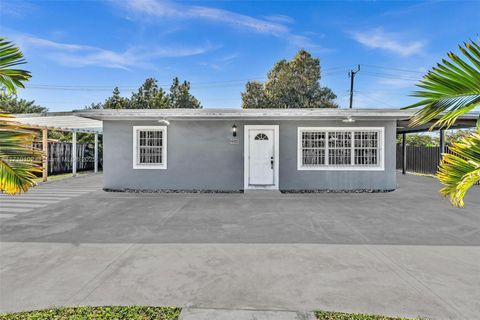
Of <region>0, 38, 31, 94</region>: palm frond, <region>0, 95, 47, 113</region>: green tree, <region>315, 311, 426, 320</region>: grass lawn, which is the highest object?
<region>0, 95, 47, 113</region>: green tree

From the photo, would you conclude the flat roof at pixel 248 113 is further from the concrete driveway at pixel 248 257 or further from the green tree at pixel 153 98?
the green tree at pixel 153 98

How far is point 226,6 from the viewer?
12836mm

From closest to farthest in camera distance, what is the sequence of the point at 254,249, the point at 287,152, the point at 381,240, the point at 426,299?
the point at 426,299 < the point at 254,249 < the point at 381,240 < the point at 287,152

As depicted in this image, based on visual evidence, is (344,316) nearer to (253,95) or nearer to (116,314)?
(116,314)

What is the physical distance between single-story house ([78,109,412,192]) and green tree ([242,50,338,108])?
17.4 metres

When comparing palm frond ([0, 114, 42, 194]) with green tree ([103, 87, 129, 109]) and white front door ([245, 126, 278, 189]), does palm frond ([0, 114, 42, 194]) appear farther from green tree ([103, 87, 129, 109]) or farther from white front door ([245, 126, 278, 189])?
green tree ([103, 87, 129, 109])

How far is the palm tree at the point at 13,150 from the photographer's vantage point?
89.0 inches

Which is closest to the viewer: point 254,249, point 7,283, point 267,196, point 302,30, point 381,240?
point 7,283

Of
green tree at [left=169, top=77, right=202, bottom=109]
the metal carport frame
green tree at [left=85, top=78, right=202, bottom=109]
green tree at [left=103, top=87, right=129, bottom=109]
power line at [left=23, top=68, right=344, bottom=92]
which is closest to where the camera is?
the metal carport frame

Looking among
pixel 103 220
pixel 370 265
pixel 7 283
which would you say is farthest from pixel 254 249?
pixel 103 220

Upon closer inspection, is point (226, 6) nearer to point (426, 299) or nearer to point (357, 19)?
point (357, 19)

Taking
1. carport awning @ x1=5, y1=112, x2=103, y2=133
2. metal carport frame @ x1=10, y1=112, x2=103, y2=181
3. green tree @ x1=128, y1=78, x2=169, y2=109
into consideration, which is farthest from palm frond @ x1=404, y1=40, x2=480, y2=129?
green tree @ x1=128, y1=78, x2=169, y2=109

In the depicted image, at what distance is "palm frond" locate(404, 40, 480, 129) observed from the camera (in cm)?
216

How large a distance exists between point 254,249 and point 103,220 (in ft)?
11.2
